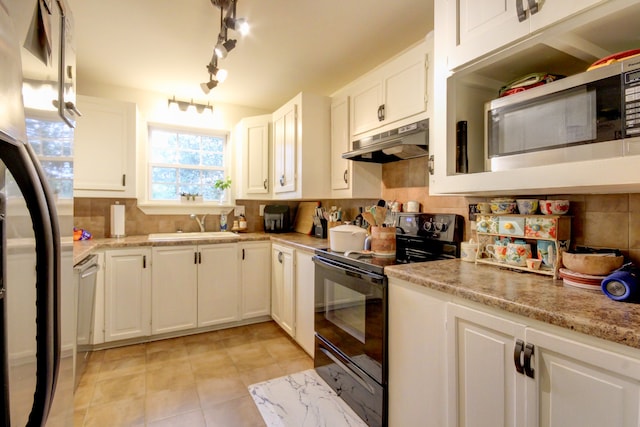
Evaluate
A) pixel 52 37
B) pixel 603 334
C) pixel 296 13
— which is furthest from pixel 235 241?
pixel 603 334

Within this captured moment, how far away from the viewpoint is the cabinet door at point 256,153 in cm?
341

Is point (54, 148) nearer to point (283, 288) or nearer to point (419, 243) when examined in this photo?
point (419, 243)

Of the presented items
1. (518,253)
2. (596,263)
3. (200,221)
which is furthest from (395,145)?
(200,221)

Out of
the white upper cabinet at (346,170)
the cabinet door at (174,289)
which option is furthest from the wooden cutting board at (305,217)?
the cabinet door at (174,289)

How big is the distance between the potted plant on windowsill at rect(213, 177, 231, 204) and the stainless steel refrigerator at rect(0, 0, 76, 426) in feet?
8.26

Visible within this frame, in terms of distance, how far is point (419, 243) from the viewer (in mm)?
2008

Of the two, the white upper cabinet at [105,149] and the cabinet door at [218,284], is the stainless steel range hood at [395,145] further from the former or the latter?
the white upper cabinet at [105,149]

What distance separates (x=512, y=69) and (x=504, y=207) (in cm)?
65

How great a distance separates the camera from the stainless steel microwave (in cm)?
93

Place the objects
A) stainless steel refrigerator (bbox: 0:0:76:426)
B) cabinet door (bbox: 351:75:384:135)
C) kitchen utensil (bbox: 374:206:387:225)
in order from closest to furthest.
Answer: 1. stainless steel refrigerator (bbox: 0:0:76:426)
2. kitchen utensil (bbox: 374:206:387:225)
3. cabinet door (bbox: 351:75:384:135)

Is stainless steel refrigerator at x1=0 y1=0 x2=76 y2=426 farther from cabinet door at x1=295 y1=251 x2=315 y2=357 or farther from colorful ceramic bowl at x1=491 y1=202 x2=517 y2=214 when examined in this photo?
colorful ceramic bowl at x1=491 y1=202 x2=517 y2=214

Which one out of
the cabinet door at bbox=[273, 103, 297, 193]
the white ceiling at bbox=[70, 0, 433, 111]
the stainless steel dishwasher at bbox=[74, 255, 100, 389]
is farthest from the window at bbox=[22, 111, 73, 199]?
the cabinet door at bbox=[273, 103, 297, 193]

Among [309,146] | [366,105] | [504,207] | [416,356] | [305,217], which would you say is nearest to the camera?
[416,356]

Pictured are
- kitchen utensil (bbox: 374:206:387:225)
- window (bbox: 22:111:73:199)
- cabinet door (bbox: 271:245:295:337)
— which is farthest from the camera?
cabinet door (bbox: 271:245:295:337)
